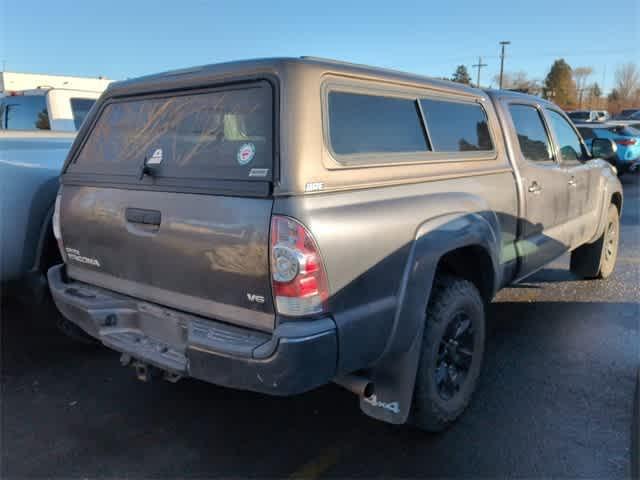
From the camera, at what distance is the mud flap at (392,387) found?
2.65 metres

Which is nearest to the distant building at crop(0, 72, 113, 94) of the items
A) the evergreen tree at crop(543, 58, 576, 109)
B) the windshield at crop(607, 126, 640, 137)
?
the windshield at crop(607, 126, 640, 137)

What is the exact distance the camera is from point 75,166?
10.6 feet

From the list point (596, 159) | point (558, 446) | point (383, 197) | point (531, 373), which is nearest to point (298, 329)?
point (383, 197)

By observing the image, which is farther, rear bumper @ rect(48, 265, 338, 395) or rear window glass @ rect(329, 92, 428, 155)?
rear window glass @ rect(329, 92, 428, 155)

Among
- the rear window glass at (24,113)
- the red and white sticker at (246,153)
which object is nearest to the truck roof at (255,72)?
the red and white sticker at (246,153)

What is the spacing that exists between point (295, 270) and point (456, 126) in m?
1.85

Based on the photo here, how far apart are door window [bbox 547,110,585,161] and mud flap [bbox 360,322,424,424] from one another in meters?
2.86

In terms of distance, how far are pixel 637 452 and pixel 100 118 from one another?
3452 mm

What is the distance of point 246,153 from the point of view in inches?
94.1

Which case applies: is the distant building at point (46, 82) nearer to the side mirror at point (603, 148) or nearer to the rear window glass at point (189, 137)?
the rear window glass at point (189, 137)

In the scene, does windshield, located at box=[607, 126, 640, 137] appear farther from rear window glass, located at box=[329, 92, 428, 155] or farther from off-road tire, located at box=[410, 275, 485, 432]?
rear window glass, located at box=[329, 92, 428, 155]

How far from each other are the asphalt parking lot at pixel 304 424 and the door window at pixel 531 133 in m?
1.51

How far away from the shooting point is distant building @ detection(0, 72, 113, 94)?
8.09 m

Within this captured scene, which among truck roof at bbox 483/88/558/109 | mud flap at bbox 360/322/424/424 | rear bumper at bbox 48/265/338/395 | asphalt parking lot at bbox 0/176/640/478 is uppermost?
truck roof at bbox 483/88/558/109
